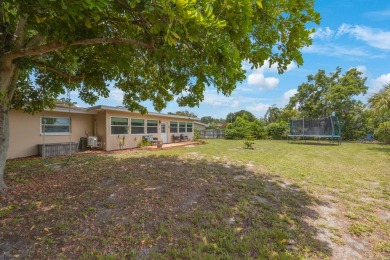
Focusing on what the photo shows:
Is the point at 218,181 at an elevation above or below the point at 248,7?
below

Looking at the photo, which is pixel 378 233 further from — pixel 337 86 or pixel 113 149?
pixel 337 86

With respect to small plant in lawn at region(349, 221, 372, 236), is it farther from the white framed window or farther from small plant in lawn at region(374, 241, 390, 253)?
the white framed window

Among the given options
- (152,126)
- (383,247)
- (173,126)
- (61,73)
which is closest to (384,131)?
(383,247)

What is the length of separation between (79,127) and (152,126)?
544 centimetres

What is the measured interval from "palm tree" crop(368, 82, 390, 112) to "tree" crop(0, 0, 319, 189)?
12204 millimetres

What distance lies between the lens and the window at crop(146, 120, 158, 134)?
1585cm

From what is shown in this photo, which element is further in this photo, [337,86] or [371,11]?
[337,86]

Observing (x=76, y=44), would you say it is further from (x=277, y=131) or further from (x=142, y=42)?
(x=277, y=131)

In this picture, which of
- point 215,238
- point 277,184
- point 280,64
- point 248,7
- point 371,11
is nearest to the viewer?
point 248,7

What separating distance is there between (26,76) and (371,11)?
36.9 feet

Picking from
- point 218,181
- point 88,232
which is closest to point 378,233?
point 218,181

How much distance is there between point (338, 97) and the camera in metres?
20.3

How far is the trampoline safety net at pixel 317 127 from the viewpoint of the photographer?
1636cm

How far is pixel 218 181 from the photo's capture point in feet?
18.4
